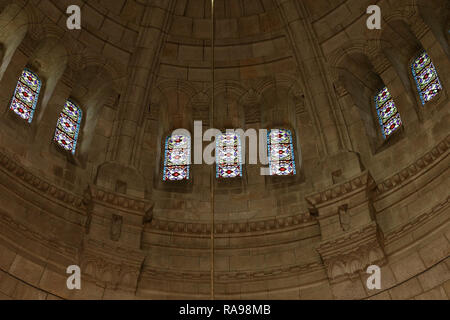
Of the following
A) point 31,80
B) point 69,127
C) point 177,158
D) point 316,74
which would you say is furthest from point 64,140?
point 316,74

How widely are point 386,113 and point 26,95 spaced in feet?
32.1

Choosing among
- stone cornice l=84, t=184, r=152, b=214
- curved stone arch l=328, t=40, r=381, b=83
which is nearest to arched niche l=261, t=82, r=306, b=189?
curved stone arch l=328, t=40, r=381, b=83

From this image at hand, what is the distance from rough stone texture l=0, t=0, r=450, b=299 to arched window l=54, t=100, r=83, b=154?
9.6 inches

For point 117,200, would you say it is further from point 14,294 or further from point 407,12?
point 407,12

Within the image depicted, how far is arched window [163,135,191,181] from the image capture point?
68.9ft

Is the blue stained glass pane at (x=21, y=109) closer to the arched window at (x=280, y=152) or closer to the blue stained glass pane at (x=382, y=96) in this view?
the arched window at (x=280, y=152)

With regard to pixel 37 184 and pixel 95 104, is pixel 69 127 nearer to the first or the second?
pixel 95 104

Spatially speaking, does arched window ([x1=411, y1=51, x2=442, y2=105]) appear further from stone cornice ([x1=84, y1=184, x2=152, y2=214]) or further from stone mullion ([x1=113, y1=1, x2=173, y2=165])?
stone cornice ([x1=84, y1=184, x2=152, y2=214])

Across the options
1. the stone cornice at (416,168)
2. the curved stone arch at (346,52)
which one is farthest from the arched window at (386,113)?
the stone cornice at (416,168)

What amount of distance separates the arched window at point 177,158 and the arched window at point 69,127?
2.59 m

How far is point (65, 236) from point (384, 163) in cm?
814

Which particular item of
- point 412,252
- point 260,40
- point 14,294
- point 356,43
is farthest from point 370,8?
point 14,294

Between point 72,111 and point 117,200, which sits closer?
point 117,200

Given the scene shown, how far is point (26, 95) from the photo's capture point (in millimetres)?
20281
